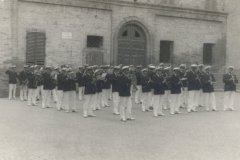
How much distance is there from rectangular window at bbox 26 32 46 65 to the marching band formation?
10.5 feet

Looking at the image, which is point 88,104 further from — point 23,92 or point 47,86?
point 23,92

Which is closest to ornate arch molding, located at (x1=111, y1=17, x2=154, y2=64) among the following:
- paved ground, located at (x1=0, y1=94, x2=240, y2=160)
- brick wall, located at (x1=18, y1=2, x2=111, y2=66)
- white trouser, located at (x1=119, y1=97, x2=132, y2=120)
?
brick wall, located at (x1=18, y1=2, x2=111, y2=66)

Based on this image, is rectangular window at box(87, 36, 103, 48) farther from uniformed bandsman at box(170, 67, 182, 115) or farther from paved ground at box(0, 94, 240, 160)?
paved ground at box(0, 94, 240, 160)

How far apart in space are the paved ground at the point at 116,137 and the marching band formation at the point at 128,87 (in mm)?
773

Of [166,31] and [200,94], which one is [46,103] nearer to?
[200,94]

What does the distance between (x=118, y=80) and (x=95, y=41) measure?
11591 millimetres

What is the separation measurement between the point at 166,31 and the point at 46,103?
1268 cm

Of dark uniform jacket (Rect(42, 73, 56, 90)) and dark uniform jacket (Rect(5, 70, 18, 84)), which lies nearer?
dark uniform jacket (Rect(42, 73, 56, 90))

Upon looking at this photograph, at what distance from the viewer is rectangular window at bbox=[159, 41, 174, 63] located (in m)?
29.2

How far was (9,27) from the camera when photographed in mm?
22859

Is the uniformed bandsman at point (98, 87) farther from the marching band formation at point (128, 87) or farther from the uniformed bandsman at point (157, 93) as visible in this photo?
the uniformed bandsman at point (157, 93)

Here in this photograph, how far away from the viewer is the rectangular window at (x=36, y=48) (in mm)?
23406

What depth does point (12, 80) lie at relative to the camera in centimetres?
2184

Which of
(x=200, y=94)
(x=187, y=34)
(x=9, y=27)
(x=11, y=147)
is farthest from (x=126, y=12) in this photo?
(x=11, y=147)
